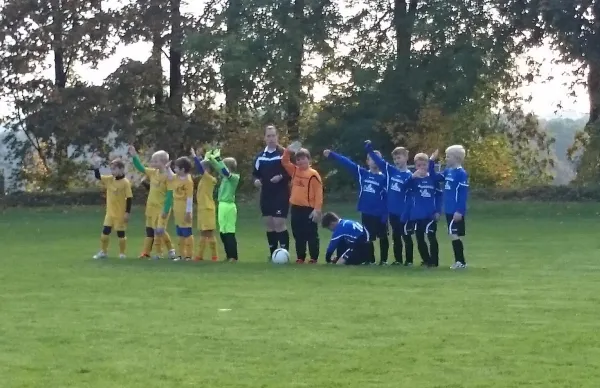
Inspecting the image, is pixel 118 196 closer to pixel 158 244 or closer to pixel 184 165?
pixel 158 244

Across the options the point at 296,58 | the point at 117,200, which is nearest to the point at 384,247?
the point at 117,200

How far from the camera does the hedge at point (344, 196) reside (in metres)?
33.5

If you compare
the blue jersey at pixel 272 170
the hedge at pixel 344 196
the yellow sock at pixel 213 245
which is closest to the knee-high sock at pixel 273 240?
the blue jersey at pixel 272 170

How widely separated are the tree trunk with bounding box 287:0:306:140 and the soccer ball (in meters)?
20.5

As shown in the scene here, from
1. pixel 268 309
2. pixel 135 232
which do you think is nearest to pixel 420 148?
pixel 135 232

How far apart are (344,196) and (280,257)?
19.8 m

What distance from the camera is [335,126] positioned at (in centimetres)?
3712

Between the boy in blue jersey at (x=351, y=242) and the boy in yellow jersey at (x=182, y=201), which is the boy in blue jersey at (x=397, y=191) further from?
the boy in yellow jersey at (x=182, y=201)

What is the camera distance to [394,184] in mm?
15633

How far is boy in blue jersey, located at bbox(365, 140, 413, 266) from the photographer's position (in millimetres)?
15562

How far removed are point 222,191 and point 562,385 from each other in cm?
986

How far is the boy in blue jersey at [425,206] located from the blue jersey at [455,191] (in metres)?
0.33

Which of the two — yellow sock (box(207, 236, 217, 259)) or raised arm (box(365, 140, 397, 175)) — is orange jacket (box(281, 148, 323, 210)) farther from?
yellow sock (box(207, 236, 217, 259))

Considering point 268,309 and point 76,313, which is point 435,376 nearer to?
point 268,309
